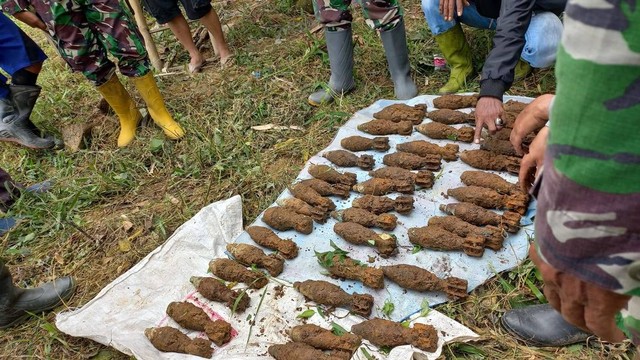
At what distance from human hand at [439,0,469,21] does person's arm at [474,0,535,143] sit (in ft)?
2.14

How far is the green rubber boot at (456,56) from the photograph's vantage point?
13.8ft

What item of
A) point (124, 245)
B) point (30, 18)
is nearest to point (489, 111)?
point (124, 245)

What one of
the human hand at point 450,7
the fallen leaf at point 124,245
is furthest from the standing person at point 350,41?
the fallen leaf at point 124,245

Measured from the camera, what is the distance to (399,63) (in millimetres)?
4332

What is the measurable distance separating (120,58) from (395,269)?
3.07m

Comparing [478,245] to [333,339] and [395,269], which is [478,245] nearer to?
[395,269]

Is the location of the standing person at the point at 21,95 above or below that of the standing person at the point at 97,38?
below

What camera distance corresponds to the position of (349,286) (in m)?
2.92

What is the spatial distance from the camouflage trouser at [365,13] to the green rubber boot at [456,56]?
0.45 meters

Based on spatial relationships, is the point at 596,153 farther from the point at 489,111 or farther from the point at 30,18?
the point at 30,18

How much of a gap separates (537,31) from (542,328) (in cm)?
233

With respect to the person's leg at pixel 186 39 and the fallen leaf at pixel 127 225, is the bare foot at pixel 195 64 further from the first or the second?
the fallen leaf at pixel 127 225

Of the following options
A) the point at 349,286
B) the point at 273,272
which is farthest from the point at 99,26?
the point at 349,286

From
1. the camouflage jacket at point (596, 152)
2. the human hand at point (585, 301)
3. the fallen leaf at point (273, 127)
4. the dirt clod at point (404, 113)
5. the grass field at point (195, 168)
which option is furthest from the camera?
the fallen leaf at point (273, 127)
